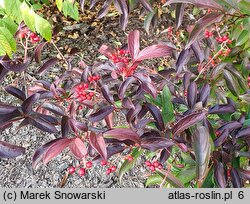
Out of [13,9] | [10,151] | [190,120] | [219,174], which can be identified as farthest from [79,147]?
[13,9]

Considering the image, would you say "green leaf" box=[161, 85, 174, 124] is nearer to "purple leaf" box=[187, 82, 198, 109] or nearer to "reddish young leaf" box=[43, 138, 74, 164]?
"purple leaf" box=[187, 82, 198, 109]

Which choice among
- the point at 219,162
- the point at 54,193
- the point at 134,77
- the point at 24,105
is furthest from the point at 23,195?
the point at 219,162

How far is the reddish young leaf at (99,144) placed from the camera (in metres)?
0.97

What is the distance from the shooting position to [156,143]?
1.03m

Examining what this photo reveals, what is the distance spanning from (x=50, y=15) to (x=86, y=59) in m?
0.69

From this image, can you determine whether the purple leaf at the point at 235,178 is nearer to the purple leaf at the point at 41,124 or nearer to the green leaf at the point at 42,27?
the purple leaf at the point at 41,124

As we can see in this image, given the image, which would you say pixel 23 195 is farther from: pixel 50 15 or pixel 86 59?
pixel 50 15

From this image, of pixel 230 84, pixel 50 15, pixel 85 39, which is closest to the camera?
pixel 230 84

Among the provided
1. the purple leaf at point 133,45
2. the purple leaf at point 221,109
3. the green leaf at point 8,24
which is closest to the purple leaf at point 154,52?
the purple leaf at point 133,45

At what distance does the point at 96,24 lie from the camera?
3039mm

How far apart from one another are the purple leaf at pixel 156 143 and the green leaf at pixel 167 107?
152 mm

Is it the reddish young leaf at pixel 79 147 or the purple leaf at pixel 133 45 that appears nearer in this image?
the reddish young leaf at pixel 79 147

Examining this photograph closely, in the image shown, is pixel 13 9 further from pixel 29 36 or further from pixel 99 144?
pixel 99 144

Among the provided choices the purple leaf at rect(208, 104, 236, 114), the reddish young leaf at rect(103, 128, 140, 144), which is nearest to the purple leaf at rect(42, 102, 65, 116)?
the reddish young leaf at rect(103, 128, 140, 144)
